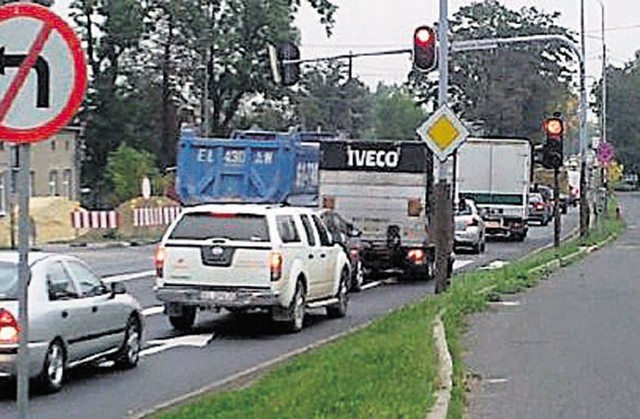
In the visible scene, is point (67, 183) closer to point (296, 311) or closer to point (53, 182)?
point (53, 182)

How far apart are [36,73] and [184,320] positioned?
1458 cm

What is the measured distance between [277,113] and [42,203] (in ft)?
127

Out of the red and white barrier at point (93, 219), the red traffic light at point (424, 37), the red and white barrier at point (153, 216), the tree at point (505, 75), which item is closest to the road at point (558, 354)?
the red traffic light at point (424, 37)

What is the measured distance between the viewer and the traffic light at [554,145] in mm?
41844

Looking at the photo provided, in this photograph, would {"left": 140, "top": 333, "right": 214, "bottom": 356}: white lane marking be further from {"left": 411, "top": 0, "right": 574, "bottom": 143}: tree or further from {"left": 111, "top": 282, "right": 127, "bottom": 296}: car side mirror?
{"left": 411, "top": 0, "right": 574, "bottom": 143}: tree

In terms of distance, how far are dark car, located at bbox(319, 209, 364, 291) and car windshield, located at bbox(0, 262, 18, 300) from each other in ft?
32.7

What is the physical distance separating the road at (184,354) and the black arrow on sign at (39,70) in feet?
20.0

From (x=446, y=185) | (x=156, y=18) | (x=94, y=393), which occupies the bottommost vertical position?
(x=94, y=393)

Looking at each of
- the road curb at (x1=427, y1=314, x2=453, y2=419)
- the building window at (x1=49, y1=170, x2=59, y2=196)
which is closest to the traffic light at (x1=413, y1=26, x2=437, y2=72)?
the road curb at (x1=427, y1=314, x2=453, y2=419)

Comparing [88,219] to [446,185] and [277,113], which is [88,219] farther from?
[277,113]

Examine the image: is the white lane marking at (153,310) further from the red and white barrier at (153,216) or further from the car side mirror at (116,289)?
the red and white barrier at (153,216)

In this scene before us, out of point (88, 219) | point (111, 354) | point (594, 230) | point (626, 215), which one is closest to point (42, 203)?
point (88, 219)

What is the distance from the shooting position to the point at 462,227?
47.5 meters

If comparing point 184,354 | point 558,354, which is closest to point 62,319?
point 184,354
